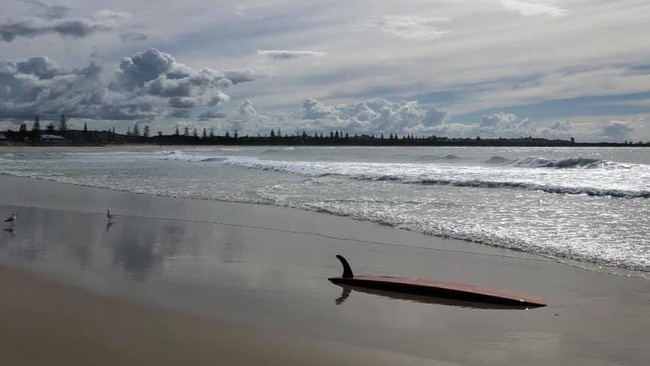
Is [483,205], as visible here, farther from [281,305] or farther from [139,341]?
[139,341]

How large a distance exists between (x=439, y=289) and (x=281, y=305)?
174 centimetres

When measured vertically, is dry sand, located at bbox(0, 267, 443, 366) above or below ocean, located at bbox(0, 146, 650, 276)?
below

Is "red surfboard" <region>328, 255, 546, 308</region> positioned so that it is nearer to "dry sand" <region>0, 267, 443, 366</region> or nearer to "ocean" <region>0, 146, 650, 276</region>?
"dry sand" <region>0, 267, 443, 366</region>

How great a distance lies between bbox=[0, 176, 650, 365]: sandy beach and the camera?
5.00 metres

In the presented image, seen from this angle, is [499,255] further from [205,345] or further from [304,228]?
[205,345]

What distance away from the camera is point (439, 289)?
7.00 m

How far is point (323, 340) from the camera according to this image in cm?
531

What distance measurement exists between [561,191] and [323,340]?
1588cm

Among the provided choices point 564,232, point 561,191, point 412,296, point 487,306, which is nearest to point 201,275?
point 412,296

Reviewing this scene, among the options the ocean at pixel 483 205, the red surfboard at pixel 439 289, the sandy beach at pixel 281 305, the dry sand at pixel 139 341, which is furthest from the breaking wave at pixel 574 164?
the dry sand at pixel 139 341

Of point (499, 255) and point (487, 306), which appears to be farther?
point (499, 255)

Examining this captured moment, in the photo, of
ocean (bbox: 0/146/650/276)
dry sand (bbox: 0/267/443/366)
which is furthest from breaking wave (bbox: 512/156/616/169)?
dry sand (bbox: 0/267/443/366)

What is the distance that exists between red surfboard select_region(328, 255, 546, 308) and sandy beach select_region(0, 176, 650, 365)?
23 centimetres

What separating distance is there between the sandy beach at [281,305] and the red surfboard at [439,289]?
232mm
